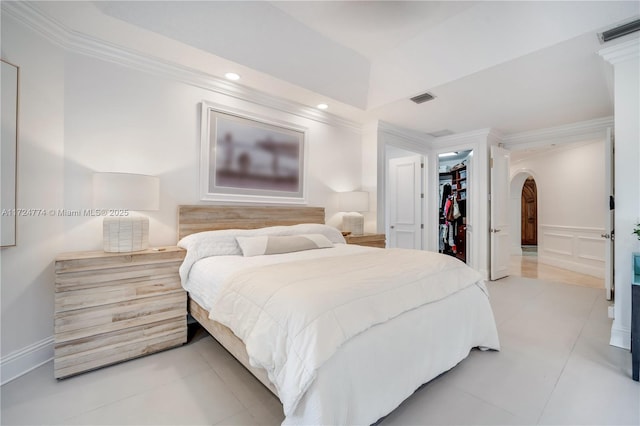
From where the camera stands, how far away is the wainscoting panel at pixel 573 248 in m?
4.90

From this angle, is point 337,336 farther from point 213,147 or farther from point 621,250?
point 621,250

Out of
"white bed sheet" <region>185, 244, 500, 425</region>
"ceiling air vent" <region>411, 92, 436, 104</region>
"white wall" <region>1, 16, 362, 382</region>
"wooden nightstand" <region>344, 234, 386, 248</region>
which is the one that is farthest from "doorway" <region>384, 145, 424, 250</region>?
"white wall" <region>1, 16, 362, 382</region>

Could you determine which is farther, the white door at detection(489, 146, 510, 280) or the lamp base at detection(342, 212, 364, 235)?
the white door at detection(489, 146, 510, 280)

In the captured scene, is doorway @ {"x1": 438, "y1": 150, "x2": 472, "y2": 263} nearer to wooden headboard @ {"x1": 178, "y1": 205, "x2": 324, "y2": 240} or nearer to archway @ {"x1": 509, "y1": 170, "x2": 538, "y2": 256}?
archway @ {"x1": 509, "y1": 170, "x2": 538, "y2": 256}

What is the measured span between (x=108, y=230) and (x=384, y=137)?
3.70 meters

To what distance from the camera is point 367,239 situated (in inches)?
149

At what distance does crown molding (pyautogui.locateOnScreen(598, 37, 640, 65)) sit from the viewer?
7.06ft

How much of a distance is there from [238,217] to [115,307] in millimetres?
1345

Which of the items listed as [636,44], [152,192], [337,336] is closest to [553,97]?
[636,44]

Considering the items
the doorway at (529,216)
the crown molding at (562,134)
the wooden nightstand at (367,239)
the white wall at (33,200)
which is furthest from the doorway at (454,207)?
the white wall at (33,200)

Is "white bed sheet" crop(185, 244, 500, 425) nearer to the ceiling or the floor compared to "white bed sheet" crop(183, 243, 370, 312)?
nearer to the floor

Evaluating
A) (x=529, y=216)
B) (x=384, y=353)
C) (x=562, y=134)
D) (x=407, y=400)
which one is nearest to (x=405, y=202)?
(x=562, y=134)

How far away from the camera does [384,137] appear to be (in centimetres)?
431

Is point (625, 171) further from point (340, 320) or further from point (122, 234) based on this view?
point (122, 234)
